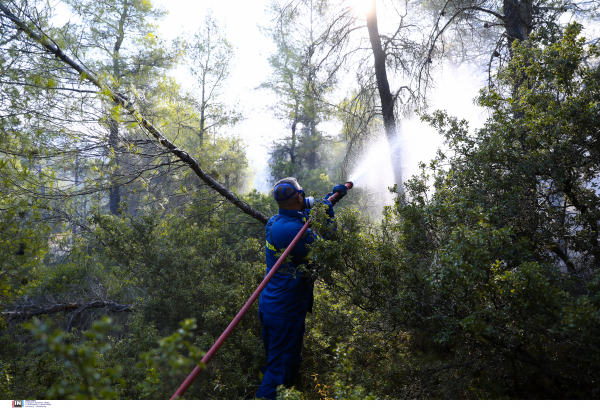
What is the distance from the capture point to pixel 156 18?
1159cm

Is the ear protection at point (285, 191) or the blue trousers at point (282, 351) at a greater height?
the ear protection at point (285, 191)

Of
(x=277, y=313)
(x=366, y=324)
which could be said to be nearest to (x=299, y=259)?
(x=277, y=313)

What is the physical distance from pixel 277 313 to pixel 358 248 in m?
1.12

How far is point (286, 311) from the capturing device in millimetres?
3242

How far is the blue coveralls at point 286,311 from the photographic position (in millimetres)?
3184

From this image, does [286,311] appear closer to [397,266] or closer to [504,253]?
[397,266]

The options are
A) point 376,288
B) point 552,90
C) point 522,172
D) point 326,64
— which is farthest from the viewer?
point 326,64

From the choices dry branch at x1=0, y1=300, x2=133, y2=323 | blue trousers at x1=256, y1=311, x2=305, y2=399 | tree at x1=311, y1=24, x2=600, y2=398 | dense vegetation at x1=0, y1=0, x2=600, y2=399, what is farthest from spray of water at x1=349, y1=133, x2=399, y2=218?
dry branch at x1=0, y1=300, x2=133, y2=323

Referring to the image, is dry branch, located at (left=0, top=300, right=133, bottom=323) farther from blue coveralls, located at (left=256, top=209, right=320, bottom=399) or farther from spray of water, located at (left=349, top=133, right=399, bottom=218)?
spray of water, located at (left=349, top=133, right=399, bottom=218)

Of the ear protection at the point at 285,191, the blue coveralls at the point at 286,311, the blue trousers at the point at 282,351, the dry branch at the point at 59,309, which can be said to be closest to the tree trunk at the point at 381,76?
the ear protection at the point at 285,191

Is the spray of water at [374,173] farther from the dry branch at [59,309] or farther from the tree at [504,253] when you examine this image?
the dry branch at [59,309]

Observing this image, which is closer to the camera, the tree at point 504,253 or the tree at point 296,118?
the tree at point 504,253

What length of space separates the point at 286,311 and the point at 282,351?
0.39m

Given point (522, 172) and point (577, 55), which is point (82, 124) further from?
point (577, 55)
